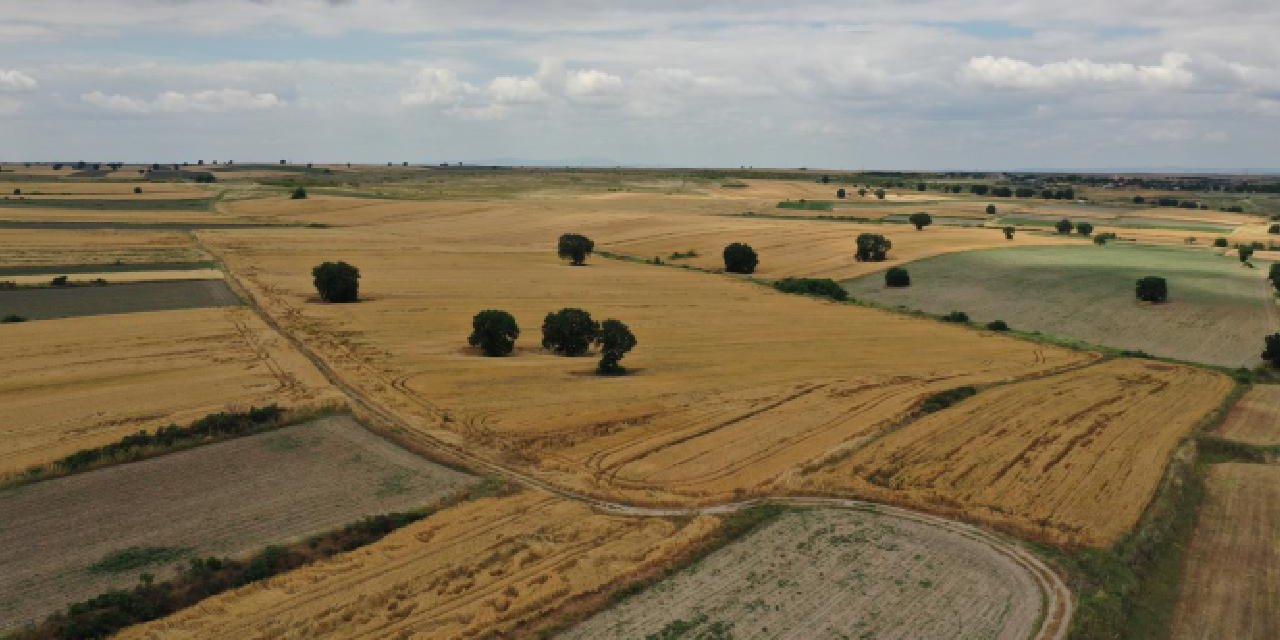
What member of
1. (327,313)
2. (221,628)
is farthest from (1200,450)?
(327,313)

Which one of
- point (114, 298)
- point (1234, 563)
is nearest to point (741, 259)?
point (114, 298)

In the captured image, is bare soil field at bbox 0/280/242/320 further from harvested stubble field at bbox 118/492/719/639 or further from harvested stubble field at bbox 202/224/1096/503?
harvested stubble field at bbox 118/492/719/639

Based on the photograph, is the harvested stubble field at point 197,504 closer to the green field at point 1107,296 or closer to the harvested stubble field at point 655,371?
the harvested stubble field at point 655,371

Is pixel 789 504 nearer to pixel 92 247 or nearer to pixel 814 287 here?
pixel 814 287

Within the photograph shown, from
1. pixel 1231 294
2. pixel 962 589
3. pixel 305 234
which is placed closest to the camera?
pixel 962 589

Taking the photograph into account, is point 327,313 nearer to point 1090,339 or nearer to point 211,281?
point 211,281

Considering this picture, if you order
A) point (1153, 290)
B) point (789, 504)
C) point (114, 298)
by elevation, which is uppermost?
point (1153, 290)
